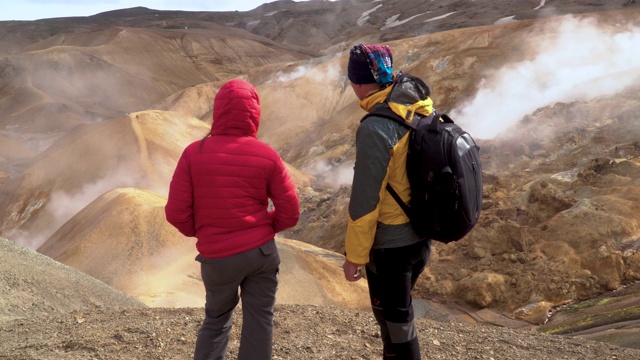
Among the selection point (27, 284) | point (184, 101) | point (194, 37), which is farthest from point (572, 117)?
point (194, 37)

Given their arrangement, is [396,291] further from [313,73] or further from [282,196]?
[313,73]

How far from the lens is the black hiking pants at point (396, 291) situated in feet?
8.84

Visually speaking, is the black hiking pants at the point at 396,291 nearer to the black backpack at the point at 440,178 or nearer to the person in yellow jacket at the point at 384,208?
the person in yellow jacket at the point at 384,208

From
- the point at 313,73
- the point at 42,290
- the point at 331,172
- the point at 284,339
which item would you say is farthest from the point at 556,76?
Answer: the point at 284,339

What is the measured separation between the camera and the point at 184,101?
1743 inches

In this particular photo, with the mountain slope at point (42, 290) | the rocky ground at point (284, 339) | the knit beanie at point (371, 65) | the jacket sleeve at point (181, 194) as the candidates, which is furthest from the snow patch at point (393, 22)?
the jacket sleeve at point (181, 194)

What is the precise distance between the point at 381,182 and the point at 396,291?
0.52 m

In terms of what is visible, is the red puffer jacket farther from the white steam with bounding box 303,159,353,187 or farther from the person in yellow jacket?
the white steam with bounding box 303,159,353,187

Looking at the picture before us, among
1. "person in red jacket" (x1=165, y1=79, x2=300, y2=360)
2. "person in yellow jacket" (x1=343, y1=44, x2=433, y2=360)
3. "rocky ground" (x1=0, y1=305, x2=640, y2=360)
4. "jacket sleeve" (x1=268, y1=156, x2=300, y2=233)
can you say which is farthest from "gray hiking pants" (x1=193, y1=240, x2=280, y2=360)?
"rocky ground" (x1=0, y1=305, x2=640, y2=360)

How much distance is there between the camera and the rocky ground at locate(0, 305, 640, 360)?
3.88 m

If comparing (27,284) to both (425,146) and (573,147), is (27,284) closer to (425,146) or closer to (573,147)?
(425,146)

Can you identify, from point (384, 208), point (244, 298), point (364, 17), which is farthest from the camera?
point (364, 17)

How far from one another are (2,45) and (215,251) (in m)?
91.4

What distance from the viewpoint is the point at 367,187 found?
2582 millimetres
